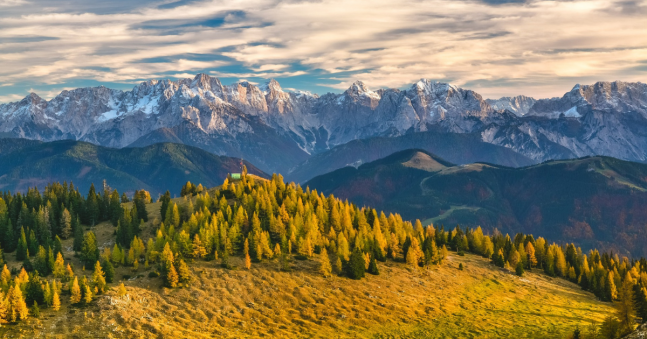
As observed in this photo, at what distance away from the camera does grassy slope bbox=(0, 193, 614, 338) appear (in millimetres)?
122938

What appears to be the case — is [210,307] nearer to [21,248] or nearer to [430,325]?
[430,325]

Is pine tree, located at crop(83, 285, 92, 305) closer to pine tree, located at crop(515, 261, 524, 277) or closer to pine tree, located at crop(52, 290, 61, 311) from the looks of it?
pine tree, located at crop(52, 290, 61, 311)

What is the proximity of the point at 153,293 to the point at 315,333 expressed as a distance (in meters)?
43.6

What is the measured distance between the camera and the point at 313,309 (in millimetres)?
141375

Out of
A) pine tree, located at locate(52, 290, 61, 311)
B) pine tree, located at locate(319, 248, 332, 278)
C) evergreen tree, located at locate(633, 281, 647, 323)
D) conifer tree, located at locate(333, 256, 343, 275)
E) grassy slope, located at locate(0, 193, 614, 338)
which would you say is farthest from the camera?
conifer tree, located at locate(333, 256, 343, 275)

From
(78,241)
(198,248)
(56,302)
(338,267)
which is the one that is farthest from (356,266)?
(78,241)

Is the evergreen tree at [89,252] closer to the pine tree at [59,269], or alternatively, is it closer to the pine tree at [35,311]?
the pine tree at [59,269]

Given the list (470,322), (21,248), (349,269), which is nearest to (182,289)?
(349,269)

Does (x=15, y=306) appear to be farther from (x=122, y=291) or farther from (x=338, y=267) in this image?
(x=338, y=267)

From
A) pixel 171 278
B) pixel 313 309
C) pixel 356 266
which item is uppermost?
pixel 171 278

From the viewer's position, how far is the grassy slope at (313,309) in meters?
123

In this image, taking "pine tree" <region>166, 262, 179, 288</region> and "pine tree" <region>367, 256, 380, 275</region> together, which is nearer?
"pine tree" <region>166, 262, 179, 288</region>

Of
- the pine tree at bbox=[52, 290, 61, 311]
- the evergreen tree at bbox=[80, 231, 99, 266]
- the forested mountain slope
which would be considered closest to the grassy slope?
the forested mountain slope

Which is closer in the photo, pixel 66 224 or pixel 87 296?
pixel 87 296
